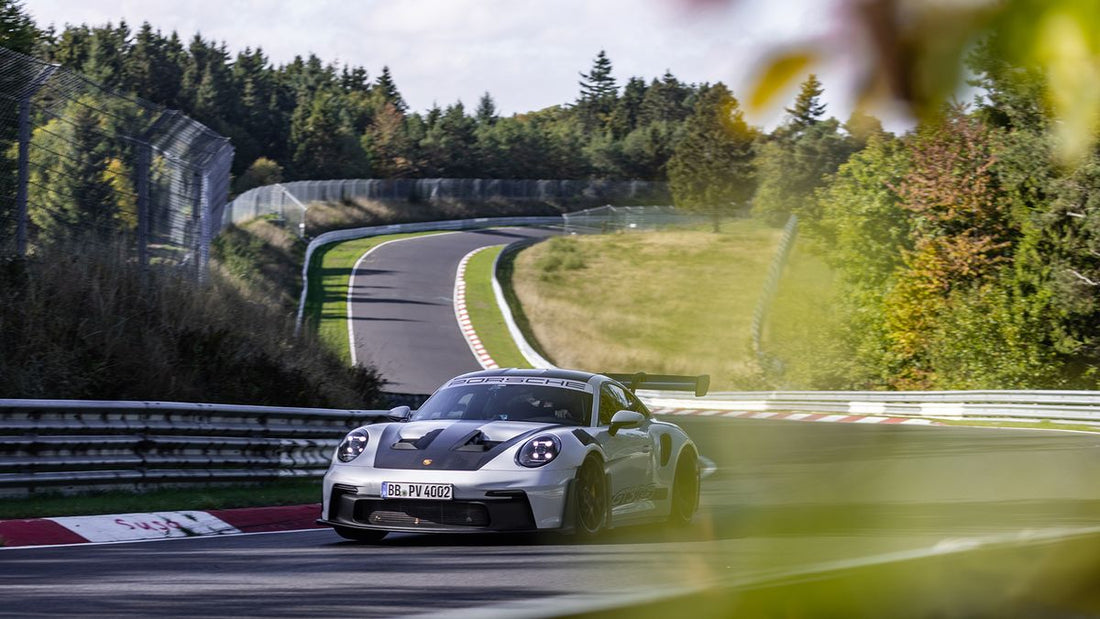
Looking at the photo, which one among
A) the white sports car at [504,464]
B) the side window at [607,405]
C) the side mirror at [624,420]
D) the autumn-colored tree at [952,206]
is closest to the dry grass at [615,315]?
the side window at [607,405]

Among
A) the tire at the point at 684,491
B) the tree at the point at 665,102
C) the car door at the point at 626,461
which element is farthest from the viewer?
the tire at the point at 684,491

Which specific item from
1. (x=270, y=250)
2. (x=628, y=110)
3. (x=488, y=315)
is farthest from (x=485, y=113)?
(x=270, y=250)

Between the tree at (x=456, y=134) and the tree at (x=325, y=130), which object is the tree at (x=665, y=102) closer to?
the tree at (x=456, y=134)

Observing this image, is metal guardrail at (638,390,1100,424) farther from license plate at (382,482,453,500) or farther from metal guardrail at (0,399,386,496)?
license plate at (382,482,453,500)

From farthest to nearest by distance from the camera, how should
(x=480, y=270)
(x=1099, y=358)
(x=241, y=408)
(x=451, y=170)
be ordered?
(x=480, y=270)
(x=1099, y=358)
(x=241, y=408)
(x=451, y=170)

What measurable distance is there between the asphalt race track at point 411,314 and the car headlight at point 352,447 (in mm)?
20223

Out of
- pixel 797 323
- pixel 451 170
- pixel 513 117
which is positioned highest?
pixel 451 170

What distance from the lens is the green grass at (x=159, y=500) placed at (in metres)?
11.2

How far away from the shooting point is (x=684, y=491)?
11875mm

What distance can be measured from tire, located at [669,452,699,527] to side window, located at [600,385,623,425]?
2.59 ft

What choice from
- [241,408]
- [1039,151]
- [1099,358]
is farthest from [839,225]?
[1099,358]

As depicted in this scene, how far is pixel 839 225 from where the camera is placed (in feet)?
8.32

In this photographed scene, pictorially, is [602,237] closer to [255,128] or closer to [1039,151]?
[255,128]

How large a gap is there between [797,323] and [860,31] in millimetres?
1319
